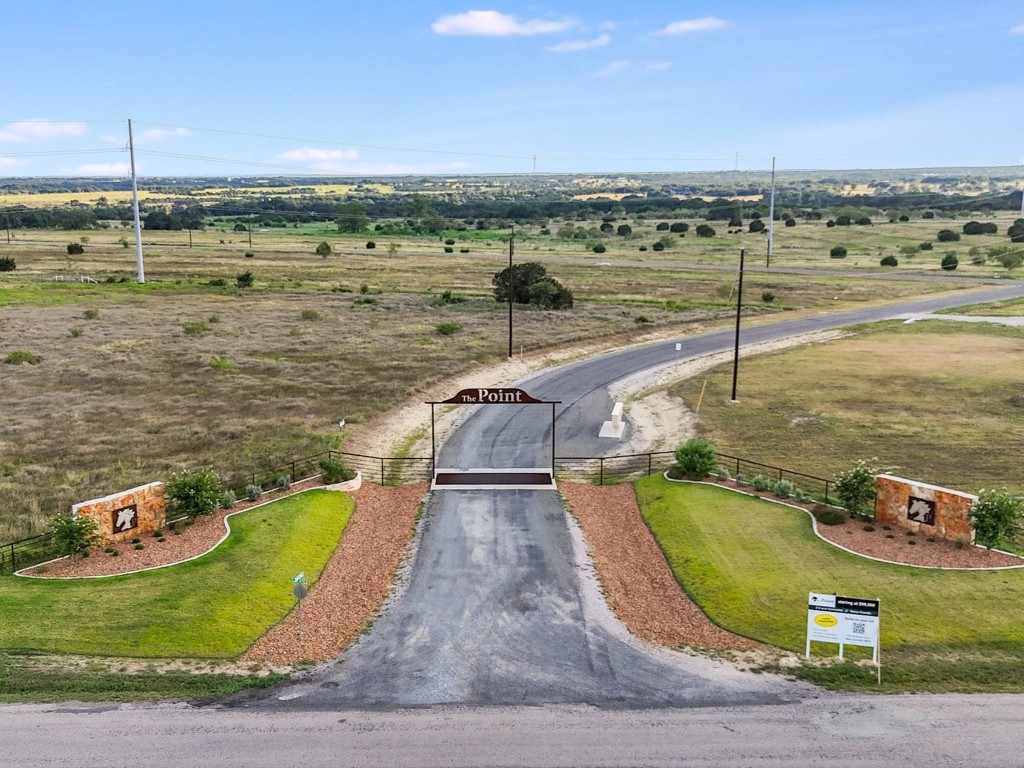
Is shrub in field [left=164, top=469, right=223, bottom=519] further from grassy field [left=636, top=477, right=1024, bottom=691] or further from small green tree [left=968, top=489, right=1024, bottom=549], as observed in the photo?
small green tree [left=968, top=489, right=1024, bottom=549]

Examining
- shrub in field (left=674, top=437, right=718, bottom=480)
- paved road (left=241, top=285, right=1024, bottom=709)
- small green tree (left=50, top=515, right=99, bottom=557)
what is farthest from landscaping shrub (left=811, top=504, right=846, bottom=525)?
small green tree (left=50, top=515, right=99, bottom=557)

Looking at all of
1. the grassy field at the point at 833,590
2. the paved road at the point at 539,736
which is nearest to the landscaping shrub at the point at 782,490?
the grassy field at the point at 833,590

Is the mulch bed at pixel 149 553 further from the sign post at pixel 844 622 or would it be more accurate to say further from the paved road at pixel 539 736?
the sign post at pixel 844 622

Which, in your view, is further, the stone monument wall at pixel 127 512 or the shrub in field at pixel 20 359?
the shrub in field at pixel 20 359

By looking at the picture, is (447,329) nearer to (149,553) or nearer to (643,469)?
(643,469)

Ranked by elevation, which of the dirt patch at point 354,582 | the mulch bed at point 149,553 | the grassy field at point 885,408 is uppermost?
the grassy field at point 885,408

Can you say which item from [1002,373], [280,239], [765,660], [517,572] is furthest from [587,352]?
[280,239]

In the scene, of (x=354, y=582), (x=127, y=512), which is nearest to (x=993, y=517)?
(x=354, y=582)
